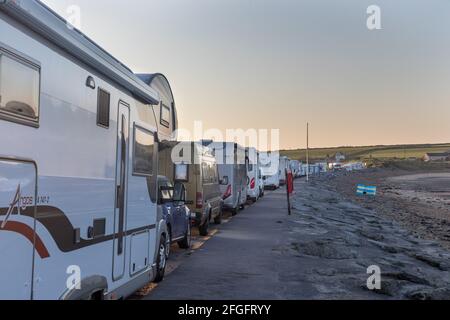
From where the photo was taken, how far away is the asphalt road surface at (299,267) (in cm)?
853

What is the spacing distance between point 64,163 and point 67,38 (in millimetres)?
1038

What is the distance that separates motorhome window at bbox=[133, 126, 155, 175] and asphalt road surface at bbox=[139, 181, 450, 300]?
214 centimetres

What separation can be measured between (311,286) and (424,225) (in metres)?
19.1

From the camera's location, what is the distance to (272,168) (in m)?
48.7

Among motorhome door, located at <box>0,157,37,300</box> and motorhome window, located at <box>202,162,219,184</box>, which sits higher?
motorhome window, located at <box>202,162,219,184</box>

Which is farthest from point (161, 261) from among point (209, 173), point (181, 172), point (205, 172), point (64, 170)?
point (209, 173)

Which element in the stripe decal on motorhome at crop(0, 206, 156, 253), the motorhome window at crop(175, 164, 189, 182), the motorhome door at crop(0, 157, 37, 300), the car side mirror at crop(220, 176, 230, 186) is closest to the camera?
the motorhome door at crop(0, 157, 37, 300)

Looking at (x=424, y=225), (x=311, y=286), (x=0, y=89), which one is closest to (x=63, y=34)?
(x=0, y=89)

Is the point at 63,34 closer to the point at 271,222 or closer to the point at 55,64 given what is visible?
the point at 55,64

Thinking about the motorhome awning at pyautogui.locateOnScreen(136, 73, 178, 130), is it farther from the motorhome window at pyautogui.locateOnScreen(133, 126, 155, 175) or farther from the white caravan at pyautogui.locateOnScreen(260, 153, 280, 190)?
the white caravan at pyautogui.locateOnScreen(260, 153, 280, 190)

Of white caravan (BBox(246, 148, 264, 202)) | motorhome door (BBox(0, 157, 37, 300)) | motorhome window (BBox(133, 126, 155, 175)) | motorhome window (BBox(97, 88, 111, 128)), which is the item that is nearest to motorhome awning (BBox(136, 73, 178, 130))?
motorhome window (BBox(133, 126, 155, 175))

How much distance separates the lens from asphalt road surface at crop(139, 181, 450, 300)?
853cm

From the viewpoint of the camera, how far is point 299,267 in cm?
1077

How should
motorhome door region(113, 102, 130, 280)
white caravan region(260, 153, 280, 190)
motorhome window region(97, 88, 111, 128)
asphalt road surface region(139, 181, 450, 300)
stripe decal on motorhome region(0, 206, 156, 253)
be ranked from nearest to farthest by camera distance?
1. stripe decal on motorhome region(0, 206, 156, 253)
2. motorhome window region(97, 88, 111, 128)
3. motorhome door region(113, 102, 130, 280)
4. asphalt road surface region(139, 181, 450, 300)
5. white caravan region(260, 153, 280, 190)
